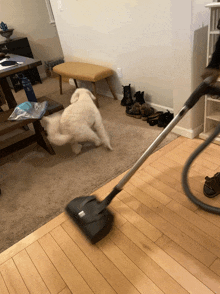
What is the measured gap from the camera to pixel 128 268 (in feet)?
4.23

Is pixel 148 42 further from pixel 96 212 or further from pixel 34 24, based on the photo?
pixel 34 24

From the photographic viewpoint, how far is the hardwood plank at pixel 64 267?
4.12 feet

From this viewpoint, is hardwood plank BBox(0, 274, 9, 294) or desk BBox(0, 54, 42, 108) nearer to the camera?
hardwood plank BBox(0, 274, 9, 294)

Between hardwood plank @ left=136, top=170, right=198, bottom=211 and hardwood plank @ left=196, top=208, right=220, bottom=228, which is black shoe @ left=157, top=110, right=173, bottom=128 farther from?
hardwood plank @ left=196, top=208, right=220, bottom=228

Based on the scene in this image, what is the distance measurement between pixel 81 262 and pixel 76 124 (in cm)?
116

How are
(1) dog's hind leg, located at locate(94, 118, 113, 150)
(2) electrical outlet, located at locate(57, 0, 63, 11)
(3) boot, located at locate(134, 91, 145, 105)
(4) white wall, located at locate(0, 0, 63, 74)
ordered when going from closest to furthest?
(1) dog's hind leg, located at locate(94, 118, 113, 150), (3) boot, located at locate(134, 91, 145, 105), (2) electrical outlet, located at locate(57, 0, 63, 11), (4) white wall, located at locate(0, 0, 63, 74)

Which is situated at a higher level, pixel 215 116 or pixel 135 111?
pixel 215 116

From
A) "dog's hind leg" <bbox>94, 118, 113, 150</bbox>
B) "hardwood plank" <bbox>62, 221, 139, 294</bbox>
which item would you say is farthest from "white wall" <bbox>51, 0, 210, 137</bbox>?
"hardwood plank" <bbox>62, 221, 139, 294</bbox>

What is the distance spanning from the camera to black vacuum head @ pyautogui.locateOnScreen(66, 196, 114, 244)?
1.39 meters

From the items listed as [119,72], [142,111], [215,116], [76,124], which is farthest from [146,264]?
[119,72]

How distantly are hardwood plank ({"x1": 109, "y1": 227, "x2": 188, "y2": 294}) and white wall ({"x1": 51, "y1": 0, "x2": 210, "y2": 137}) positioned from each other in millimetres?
1238

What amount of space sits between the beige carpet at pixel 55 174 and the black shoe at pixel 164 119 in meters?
0.08

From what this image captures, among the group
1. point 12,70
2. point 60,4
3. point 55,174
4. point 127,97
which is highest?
point 60,4

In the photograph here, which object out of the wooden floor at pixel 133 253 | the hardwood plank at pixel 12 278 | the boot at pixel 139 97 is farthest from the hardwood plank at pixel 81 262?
the boot at pixel 139 97
